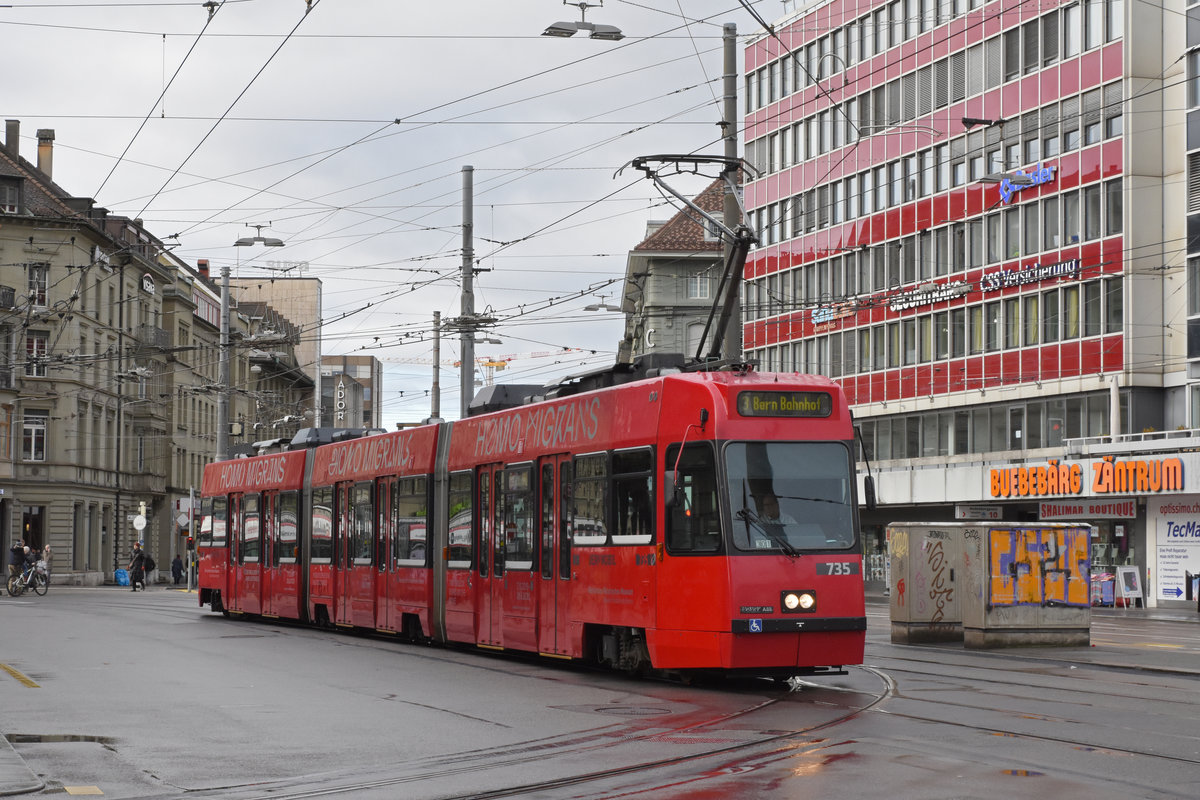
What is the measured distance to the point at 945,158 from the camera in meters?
53.1

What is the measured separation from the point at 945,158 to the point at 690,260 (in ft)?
99.4

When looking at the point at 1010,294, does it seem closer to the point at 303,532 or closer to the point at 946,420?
the point at 946,420

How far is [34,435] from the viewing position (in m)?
73.4

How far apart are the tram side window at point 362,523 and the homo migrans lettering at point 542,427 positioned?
4.72 meters

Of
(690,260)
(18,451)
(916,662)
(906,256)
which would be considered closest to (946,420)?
(906,256)

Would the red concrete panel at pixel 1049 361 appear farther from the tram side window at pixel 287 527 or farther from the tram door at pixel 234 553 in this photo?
the tram side window at pixel 287 527

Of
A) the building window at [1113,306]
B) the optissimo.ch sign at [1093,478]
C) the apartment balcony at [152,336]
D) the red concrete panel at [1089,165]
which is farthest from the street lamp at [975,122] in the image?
the apartment balcony at [152,336]

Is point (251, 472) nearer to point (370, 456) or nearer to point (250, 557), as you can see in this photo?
point (250, 557)

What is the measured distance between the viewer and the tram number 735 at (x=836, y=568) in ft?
50.7

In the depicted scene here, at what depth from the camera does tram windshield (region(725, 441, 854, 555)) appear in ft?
50.8

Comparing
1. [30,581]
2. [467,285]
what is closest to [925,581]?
[467,285]

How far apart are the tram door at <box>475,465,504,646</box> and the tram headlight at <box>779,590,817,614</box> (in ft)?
18.6

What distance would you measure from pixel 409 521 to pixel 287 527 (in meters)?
6.69

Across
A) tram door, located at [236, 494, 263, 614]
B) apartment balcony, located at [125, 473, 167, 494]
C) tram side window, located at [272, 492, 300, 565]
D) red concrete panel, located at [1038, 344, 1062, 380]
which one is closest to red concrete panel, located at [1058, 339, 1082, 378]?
red concrete panel, located at [1038, 344, 1062, 380]
